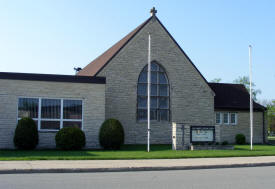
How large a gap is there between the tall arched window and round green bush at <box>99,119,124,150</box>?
620 centimetres

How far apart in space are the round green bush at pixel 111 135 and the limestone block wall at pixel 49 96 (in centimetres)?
124

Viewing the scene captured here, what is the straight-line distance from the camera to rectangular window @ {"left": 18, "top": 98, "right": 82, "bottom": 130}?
2398 cm

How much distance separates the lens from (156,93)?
101ft

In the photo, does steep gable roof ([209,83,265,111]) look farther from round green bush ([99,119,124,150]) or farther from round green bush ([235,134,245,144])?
round green bush ([99,119,124,150])

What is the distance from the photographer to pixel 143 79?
30.3 metres

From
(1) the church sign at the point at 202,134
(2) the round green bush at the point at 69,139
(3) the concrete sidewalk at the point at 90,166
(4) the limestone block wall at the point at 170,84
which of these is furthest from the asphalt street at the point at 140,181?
(4) the limestone block wall at the point at 170,84

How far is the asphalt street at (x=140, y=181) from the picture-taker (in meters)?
10.4

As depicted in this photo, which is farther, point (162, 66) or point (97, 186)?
point (162, 66)

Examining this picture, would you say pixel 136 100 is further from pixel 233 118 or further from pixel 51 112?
pixel 233 118

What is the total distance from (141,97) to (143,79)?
1438 millimetres

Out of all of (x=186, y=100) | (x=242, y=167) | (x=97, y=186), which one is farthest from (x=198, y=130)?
(x=97, y=186)

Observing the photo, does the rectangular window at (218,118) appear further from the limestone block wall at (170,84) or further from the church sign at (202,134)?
the church sign at (202,134)

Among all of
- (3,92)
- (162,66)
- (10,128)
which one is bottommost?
(10,128)

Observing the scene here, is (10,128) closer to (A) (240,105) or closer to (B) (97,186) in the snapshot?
(B) (97,186)
